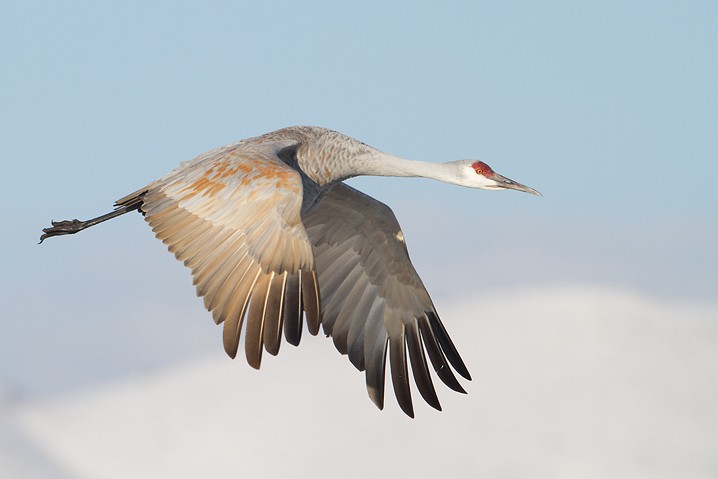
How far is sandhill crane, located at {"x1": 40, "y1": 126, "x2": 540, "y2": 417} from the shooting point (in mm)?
12984

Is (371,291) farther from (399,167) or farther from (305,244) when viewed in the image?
(305,244)

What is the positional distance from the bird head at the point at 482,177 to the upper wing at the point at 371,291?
1.20 m

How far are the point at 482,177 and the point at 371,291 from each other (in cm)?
200

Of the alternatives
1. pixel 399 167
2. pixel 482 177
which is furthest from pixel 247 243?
pixel 482 177

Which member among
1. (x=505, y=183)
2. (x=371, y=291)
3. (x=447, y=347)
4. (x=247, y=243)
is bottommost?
(x=447, y=347)

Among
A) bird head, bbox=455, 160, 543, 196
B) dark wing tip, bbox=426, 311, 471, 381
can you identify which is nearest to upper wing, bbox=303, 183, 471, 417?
dark wing tip, bbox=426, 311, 471, 381

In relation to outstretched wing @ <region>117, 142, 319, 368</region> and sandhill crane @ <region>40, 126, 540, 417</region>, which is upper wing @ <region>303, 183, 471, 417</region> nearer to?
sandhill crane @ <region>40, 126, 540, 417</region>

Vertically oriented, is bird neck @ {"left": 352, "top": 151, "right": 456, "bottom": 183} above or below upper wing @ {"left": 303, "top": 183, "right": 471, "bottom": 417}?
above

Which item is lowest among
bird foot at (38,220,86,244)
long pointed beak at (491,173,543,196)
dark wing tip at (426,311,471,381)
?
dark wing tip at (426,311,471,381)

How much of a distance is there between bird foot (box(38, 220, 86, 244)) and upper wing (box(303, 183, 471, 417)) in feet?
8.32

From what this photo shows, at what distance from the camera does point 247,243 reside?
1330cm

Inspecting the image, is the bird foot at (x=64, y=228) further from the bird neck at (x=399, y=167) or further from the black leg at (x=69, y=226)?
the bird neck at (x=399, y=167)

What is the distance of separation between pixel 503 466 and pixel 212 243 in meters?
114

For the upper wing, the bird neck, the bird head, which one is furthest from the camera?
the upper wing
